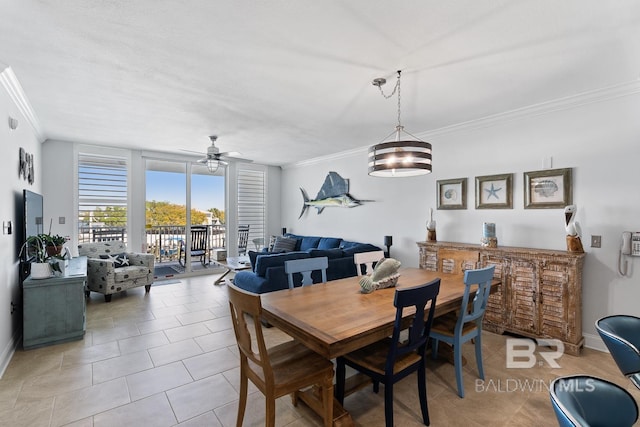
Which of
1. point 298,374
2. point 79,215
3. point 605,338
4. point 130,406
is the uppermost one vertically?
point 79,215

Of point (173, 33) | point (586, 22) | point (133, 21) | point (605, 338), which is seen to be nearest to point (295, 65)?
point (173, 33)

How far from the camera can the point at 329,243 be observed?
6.00 meters

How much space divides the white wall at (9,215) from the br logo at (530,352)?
471cm

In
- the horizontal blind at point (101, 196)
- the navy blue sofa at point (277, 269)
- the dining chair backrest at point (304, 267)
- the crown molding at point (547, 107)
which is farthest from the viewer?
the horizontal blind at point (101, 196)

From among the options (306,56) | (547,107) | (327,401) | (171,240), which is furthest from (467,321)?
(171,240)

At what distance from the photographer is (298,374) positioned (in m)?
1.76

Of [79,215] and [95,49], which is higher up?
[95,49]

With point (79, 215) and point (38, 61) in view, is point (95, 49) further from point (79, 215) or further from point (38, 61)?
point (79, 215)

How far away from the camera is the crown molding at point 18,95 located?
2.68 meters

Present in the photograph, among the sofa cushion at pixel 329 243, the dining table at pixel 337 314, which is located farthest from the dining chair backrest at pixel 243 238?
the dining table at pixel 337 314

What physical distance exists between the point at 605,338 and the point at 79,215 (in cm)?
698

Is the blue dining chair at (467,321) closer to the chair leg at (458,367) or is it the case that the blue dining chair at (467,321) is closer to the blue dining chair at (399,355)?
the chair leg at (458,367)

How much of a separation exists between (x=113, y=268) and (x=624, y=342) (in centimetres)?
572

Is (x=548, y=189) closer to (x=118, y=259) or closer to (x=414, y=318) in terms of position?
(x=414, y=318)
